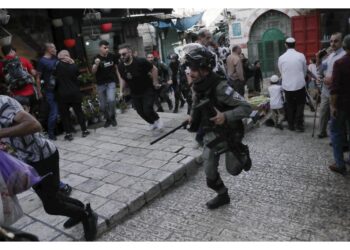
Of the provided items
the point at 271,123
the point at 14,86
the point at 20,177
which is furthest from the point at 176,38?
A: the point at 20,177

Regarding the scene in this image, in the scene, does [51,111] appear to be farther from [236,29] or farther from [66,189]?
[236,29]

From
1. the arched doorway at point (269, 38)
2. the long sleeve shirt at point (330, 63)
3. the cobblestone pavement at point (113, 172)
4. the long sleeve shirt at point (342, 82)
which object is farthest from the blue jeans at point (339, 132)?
the arched doorway at point (269, 38)

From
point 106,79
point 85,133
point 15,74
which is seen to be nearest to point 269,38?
point 106,79

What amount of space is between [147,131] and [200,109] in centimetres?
355

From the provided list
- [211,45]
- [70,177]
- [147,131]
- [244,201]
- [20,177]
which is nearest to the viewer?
[20,177]

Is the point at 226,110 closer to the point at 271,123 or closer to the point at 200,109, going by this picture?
the point at 200,109

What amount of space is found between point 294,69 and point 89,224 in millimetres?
4969

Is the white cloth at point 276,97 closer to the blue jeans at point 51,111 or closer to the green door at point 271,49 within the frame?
the blue jeans at point 51,111

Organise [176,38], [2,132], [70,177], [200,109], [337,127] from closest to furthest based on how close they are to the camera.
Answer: [2,132] < [200,109] < [337,127] < [70,177] < [176,38]

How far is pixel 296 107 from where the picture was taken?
6.92 metres

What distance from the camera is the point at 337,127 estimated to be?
457 centimetres

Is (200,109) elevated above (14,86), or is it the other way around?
(14,86)

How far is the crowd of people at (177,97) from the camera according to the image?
10.6 feet

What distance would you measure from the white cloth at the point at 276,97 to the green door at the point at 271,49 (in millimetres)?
9436
